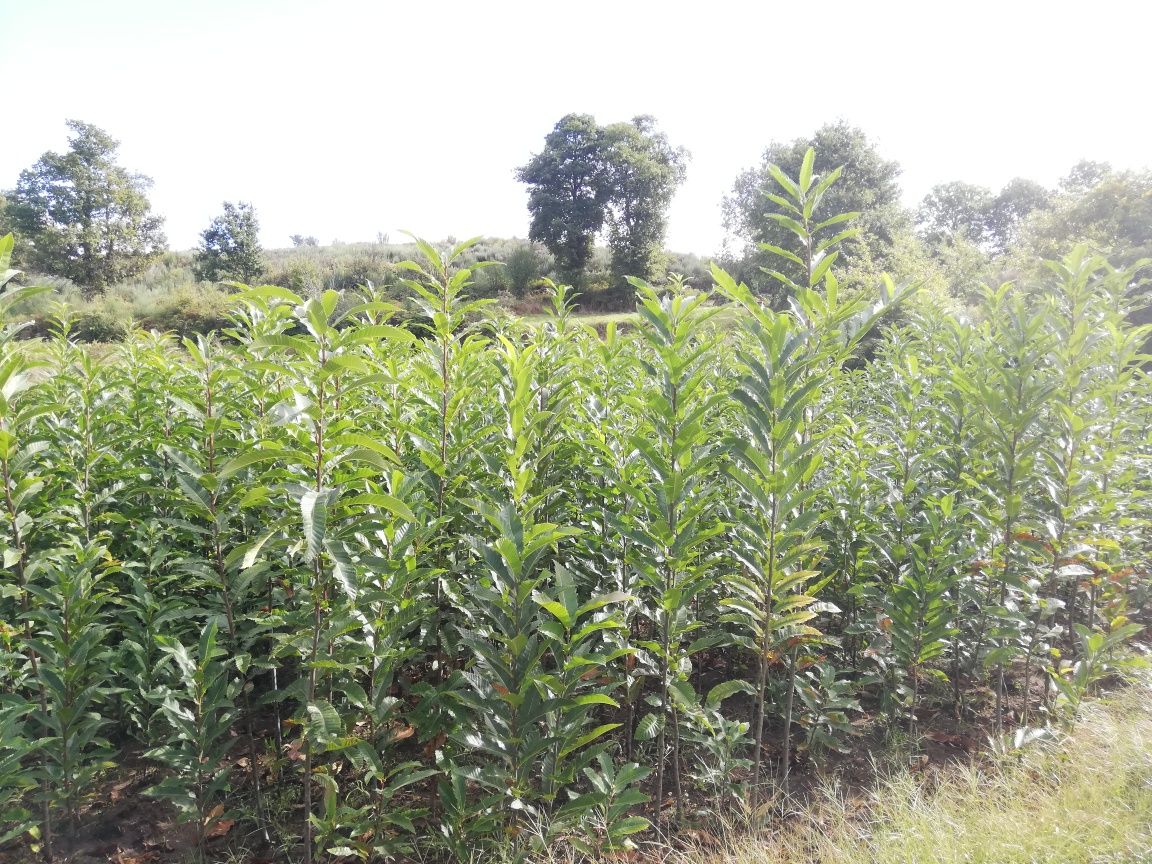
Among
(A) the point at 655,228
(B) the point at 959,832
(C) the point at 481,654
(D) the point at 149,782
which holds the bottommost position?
(D) the point at 149,782

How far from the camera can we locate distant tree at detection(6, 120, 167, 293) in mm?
29828

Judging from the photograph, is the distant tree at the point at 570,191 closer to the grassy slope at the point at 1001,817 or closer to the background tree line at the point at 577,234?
the background tree line at the point at 577,234

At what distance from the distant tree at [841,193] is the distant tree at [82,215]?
30.9 metres

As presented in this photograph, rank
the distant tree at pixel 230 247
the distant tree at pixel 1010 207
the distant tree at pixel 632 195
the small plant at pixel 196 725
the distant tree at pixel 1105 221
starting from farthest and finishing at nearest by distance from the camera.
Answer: the distant tree at pixel 1010 207 → the distant tree at pixel 632 195 → the distant tree at pixel 230 247 → the distant tree at pixel 1105 221 → the small plant at pixel 196 725

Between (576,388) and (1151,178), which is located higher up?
(1151,178)

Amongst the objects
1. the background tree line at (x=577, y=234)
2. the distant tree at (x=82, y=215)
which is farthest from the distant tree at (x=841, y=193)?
the distant tree at (x=82, y=215)

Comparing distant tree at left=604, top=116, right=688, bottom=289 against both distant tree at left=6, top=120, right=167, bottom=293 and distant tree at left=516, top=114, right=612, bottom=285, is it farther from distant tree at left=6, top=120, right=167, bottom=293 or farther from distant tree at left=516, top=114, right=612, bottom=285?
distant tree at left=6, top=120, right=167, bottom=293

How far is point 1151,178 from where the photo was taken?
21984 mm

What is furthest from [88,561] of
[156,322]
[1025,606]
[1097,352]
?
[156,322]

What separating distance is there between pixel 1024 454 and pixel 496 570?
263 centimetres

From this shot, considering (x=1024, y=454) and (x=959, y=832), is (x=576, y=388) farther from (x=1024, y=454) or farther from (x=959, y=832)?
(x=959, y=832)

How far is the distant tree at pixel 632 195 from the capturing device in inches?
1371

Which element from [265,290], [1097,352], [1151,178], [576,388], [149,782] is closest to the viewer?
[265,290]

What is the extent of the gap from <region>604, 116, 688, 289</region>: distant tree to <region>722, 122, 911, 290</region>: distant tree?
4785 millimetres
